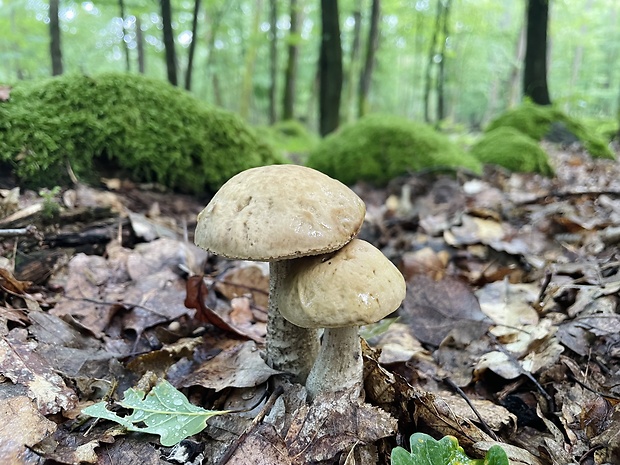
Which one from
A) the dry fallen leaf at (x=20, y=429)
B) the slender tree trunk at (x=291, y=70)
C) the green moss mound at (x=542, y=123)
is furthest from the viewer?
the slender tree trunk at (x=291, y=70)

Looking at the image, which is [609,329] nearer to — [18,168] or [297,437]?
[297,437]

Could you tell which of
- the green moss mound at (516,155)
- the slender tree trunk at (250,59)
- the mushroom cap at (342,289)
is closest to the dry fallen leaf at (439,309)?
the mushroom cap at (342,289)

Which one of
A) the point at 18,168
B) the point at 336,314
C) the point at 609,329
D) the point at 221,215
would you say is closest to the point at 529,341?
the point at 609,329

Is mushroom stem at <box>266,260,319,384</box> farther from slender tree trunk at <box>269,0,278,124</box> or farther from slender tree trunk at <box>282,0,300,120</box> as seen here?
slender tree trunk at <box>282,0,300,120</box>

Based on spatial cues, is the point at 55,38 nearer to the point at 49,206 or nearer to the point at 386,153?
the point at 49,206

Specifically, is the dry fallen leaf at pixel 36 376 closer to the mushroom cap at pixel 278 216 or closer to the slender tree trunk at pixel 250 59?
the mushroom cap at pixel 278 216

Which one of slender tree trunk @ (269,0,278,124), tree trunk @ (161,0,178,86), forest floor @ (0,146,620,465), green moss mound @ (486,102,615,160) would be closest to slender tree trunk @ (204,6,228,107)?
slender tree trunk @ (269,0,278,124)
